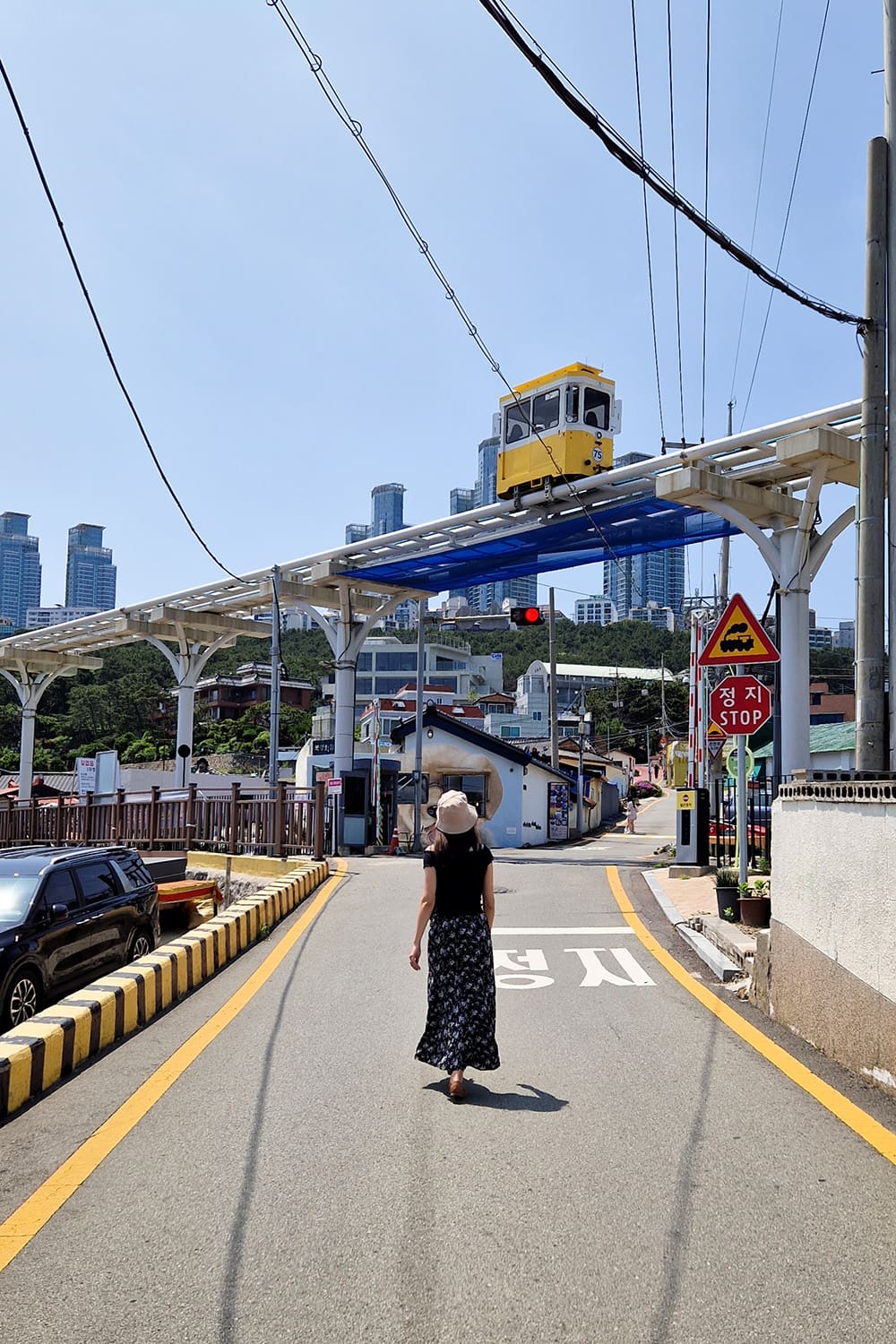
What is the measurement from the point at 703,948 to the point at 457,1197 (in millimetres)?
6783

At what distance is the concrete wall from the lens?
5621mm

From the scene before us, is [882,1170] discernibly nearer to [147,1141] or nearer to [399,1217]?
[399,1217]

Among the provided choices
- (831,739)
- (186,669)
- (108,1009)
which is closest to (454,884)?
(108,1009)

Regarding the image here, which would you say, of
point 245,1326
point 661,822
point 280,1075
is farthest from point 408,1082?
point 661,822

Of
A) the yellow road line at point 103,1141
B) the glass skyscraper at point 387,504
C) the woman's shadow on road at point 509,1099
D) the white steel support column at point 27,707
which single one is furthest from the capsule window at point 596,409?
the glass skyscraper at point 387,504

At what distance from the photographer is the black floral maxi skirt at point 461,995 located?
5875mm

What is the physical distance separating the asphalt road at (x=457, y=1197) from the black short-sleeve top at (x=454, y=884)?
963 mm

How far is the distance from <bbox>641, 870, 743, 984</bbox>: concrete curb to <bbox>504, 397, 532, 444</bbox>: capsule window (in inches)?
410

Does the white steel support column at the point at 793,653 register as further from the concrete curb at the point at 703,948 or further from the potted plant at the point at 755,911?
the potted plant at the point at 755,911

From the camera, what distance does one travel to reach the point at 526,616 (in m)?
23.0

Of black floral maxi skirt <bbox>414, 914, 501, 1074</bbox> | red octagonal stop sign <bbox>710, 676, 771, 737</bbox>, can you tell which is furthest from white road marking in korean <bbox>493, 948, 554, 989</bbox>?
red octagonal stop sign <bbox>710, 676, 771, 737</bbox>

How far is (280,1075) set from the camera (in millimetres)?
6375

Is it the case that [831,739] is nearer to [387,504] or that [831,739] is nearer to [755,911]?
[755,911]

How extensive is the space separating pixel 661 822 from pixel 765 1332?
49655 millimetres
